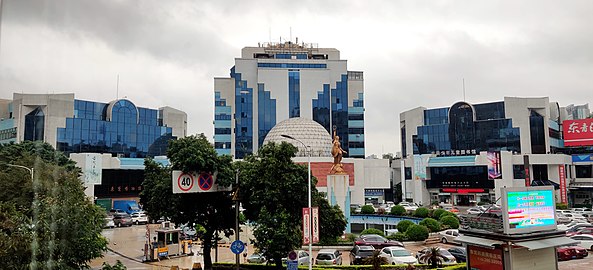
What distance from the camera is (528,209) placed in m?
6.50

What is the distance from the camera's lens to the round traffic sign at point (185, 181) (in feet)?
25.6

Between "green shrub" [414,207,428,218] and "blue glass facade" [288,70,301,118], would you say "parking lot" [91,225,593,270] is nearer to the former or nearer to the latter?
"green shrub" [414,207,428,218]

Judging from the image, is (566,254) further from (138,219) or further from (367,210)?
(138,219)

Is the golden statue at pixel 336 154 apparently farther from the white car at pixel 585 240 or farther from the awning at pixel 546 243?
the awning at pixel 546 243

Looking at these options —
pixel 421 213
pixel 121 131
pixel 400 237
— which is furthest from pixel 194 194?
pixel 121 131

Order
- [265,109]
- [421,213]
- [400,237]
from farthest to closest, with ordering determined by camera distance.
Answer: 1. [265,109]
2. [421,213]
3. [400,237]

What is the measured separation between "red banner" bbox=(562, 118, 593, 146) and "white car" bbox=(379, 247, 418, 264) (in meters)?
22.2

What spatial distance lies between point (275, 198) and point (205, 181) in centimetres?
138

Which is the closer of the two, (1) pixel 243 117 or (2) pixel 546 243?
(2) pixel 546 243

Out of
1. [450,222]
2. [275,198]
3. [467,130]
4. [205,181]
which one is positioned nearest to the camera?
[275,198]

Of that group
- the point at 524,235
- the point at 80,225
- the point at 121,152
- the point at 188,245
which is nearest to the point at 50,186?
the point at 80,225

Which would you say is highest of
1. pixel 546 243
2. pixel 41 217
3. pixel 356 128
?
pixel 356 128

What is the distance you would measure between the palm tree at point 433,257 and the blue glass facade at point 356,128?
21305mm

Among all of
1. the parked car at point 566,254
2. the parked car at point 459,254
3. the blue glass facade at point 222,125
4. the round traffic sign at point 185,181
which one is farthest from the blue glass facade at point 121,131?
the parked car at point 566,254
